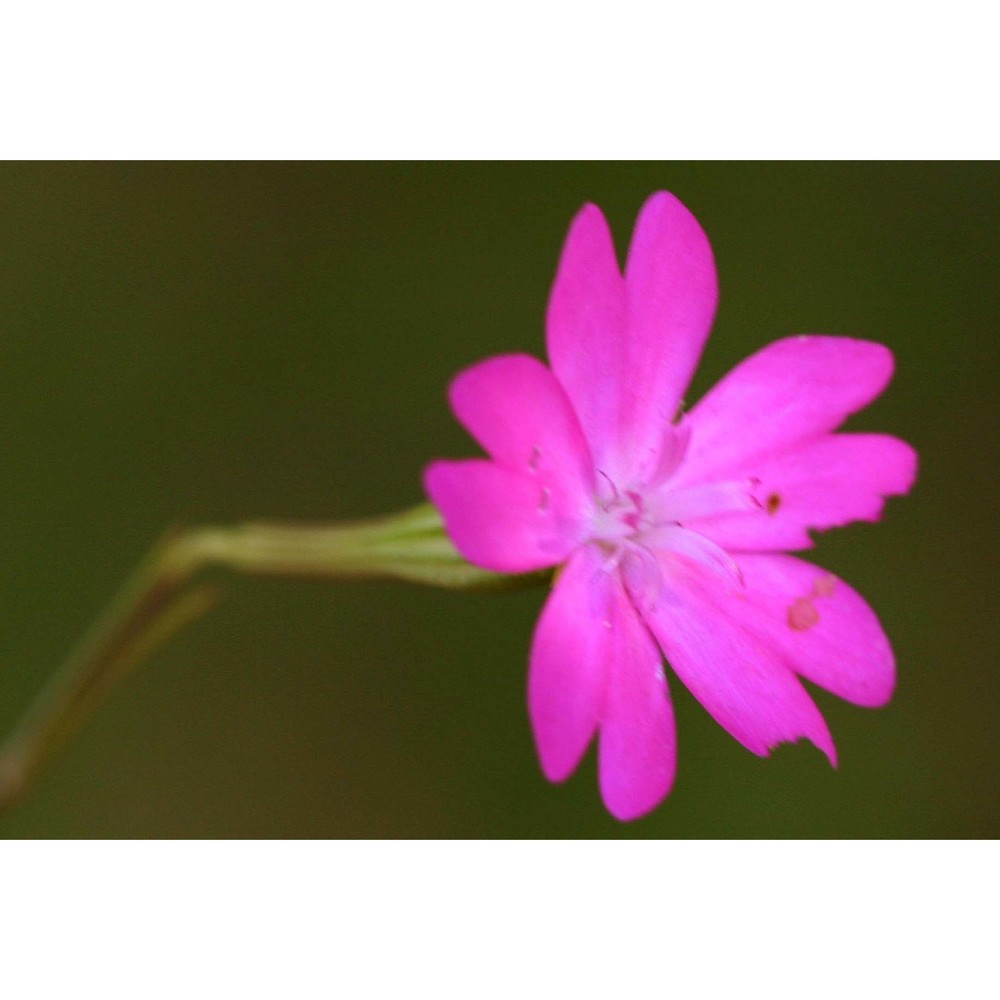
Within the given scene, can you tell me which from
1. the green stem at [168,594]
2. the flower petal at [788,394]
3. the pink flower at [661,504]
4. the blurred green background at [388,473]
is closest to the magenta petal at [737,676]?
the pink flower at [661,504]

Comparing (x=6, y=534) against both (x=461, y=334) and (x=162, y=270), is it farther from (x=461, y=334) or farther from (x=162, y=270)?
(x=461, y=334)

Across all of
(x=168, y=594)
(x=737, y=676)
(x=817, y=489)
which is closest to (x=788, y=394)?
(x=817, y=489)

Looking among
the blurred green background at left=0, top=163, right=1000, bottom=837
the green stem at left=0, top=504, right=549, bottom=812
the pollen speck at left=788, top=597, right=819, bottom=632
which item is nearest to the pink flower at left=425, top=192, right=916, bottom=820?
the pollen speck at left=788, top=597, right=819, bottom=632

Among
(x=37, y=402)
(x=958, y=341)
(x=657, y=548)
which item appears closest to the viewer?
(x=657, y=548)

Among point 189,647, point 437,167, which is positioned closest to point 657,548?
point 437,167

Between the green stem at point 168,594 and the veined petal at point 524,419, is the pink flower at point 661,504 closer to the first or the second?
the veined petal at point 524,419

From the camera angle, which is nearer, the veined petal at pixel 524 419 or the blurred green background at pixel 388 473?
the veined petal at pixel 524 419
